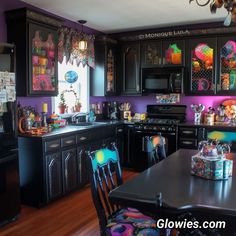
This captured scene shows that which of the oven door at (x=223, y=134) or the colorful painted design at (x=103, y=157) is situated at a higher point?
the colorful painted design at (x=103, y=157)

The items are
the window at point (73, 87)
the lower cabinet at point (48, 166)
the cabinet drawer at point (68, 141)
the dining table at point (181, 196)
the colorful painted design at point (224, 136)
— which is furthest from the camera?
the window at point (73, 87)

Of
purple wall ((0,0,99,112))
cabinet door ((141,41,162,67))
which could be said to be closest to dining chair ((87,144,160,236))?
purple wall ((0,0,99,112))

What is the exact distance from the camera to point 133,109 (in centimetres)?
566

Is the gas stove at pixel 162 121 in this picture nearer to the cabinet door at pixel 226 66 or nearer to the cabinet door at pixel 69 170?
the cabinet door at pixel 226 66

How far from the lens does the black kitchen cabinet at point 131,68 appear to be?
17.2ft

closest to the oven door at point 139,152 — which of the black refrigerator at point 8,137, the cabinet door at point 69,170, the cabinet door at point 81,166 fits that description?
the cabinet door at point 81,166

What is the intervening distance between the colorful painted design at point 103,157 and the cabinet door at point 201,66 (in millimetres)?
2890

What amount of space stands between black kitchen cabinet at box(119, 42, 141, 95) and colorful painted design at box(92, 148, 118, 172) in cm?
309

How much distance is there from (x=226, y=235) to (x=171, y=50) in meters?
3.79

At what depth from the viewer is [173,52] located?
16.2ft

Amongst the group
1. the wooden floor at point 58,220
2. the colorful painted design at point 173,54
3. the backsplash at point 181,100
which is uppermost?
the colorful painted design at point 173,54

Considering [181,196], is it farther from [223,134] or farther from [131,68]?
[131,68]

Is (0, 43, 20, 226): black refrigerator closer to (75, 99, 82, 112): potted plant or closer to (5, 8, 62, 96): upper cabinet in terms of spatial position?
(5, 8, 62, 96): upper cabinet

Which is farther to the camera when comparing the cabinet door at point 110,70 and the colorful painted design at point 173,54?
the cabinet door at point 110,70
